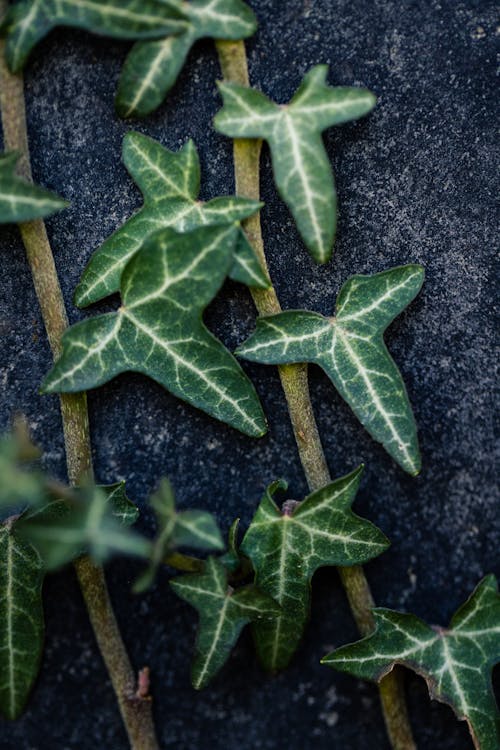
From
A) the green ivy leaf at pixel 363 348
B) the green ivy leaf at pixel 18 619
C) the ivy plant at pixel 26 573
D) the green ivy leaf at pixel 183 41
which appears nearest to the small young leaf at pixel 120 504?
the ivy plant at pixel 26 573

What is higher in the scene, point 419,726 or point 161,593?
point 161,593

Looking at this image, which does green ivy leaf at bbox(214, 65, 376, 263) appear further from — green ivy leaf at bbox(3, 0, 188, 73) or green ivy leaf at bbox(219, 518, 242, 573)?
green ivy leaf at bbox(219, 518, 242, 573)

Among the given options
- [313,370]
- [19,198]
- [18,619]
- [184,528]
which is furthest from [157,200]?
[18,619]

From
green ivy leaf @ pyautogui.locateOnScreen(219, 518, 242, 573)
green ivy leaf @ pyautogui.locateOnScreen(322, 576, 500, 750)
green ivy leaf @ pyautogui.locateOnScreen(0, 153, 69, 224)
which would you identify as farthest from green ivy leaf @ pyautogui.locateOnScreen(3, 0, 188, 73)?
green ivy leaf @ pyautogui.locateOnScreen(322, 576, 500, 750)

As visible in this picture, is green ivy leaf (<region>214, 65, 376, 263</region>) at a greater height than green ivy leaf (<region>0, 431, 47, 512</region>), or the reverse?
green ivy leaf (<region>214, 65, 376, 263</region>)

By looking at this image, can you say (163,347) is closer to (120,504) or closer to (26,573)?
(120,504)

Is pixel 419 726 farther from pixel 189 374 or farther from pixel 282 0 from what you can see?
pixel 282 0

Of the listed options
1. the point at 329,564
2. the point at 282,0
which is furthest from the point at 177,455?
the point at 282,0
